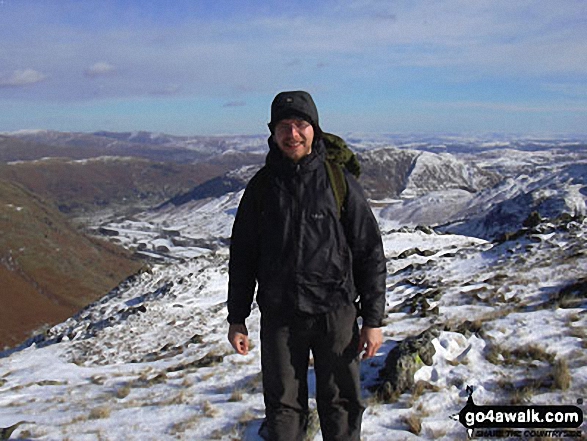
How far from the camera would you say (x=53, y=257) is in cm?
12900

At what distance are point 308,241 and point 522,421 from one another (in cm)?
411

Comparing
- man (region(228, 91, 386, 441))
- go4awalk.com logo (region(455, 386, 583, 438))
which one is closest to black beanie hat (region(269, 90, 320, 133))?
man (region(228, 91, 386, 441))

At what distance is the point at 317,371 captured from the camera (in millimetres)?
5504

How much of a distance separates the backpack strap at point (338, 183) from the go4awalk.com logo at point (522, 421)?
387 cm

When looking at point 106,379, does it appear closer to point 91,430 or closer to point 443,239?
point 91,430

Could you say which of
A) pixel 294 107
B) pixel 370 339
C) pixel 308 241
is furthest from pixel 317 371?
pixel 294 107

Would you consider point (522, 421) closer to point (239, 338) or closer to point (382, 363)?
point (382, 363)

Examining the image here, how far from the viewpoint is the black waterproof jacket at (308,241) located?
4.89 m

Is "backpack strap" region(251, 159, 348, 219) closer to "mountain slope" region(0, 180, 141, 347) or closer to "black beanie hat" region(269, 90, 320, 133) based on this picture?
"black beanie hat" region(269, 90, 320, 133)

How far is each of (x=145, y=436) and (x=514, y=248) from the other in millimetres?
19640

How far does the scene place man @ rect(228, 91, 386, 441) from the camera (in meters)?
4.90

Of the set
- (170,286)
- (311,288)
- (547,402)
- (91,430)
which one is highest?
(311,288)

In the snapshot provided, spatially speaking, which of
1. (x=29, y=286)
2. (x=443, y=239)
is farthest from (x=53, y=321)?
(x=443, y=239)

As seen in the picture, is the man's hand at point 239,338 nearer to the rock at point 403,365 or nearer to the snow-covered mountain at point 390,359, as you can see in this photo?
the snow-covered mountain at point 390,359
